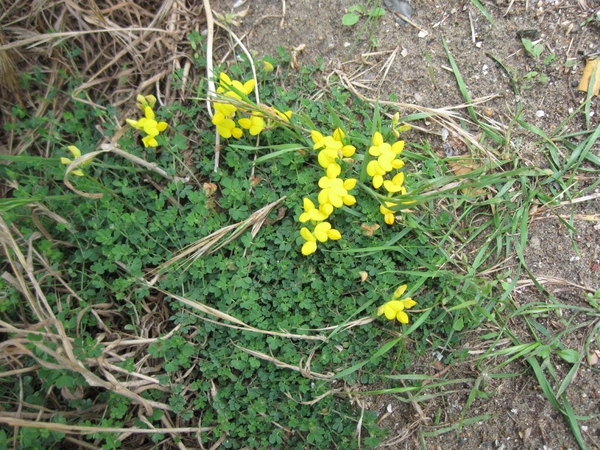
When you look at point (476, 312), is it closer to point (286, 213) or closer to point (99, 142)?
point (286, 213)

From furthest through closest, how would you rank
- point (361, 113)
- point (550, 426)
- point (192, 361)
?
point (361, 113)
point (192, 361)
point (550, 426)

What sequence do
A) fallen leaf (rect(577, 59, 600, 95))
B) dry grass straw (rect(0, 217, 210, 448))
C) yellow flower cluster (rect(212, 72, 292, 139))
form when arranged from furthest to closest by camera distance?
fallen leaf (rect(577, 59, 600, 95)) → yellow flower cluster (rect(212, 72, 292, 139)) → dry grass straw (rect(0, 217, 210, 448))

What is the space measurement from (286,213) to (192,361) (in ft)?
3.21

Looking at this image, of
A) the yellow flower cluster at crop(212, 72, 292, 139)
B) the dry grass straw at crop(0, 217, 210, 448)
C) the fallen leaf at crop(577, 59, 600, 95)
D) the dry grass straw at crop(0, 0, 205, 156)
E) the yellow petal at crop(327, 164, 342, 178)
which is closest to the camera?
the dry grass straw at crop(0, 217, 210, 448)

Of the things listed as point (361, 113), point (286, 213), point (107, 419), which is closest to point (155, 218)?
point (286, 213)

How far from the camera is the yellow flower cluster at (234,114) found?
8.30ft

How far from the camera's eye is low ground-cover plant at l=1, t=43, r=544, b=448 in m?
2.44

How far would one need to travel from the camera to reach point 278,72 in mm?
2844

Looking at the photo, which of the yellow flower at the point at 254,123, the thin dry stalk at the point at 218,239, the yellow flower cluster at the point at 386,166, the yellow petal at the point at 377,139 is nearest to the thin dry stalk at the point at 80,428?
the thin dry stalk at the point at 218,239

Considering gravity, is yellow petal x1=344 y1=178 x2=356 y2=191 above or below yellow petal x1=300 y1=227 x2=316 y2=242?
above

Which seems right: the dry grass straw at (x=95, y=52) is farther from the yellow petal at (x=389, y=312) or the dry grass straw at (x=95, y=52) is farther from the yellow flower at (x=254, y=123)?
the yellow petal at (x=389, y=312)

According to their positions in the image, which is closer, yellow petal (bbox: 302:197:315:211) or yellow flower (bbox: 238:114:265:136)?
yellow petal (bbox: 302:197:315:211)

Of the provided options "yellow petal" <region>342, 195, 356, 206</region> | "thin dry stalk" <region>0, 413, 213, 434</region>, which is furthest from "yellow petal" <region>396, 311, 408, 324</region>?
"thin dry stalk" <region>0, 413, 213, 434</region>

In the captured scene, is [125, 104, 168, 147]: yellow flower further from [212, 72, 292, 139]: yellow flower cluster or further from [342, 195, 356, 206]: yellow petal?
[342, 195, 356, 206]: yellow petal
